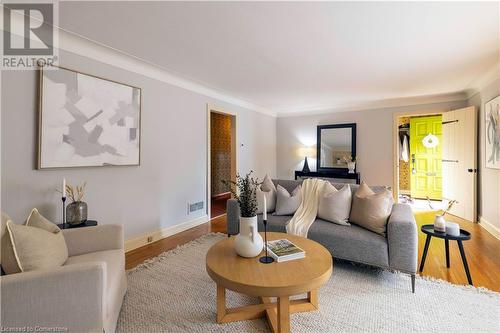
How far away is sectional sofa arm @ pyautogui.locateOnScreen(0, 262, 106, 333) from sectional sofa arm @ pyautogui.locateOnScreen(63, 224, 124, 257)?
671 millimetres

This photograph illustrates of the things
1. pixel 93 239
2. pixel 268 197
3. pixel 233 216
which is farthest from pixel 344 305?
pixel 93 239

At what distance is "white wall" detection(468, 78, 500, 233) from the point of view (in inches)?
133

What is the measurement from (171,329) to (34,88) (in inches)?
95.4

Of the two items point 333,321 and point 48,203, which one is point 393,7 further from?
point 48,203

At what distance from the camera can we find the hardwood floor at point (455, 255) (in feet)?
7.51

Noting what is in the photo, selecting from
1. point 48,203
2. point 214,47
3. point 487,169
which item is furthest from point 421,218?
point 48,203

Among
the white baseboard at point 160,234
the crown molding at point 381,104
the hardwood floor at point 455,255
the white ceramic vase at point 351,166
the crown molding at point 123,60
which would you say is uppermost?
the crown molding at point 381,104

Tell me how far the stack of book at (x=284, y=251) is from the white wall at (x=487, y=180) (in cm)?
344

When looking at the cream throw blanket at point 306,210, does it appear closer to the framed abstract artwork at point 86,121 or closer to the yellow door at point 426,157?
the framed abstract artwork at point 86,121

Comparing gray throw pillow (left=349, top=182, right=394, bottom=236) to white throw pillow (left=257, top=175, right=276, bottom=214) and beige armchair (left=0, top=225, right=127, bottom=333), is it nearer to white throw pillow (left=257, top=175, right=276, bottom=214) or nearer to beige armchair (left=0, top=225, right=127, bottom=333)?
white throw pillow (left=257, top=175, right=276, bottom=214)

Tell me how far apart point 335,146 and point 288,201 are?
11.1 ft

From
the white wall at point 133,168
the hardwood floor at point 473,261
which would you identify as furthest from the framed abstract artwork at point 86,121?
the hardwood floor at point 473,261

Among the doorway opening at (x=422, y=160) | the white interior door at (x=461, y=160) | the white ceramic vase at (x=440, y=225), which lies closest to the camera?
the white ceramic vase at (x=440, y=225)

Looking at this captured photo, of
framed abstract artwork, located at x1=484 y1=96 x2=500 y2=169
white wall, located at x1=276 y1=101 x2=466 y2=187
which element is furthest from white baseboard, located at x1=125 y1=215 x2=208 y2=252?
framed abstract artwork, located at x1=484 y1=96 x2=500 y2=169
